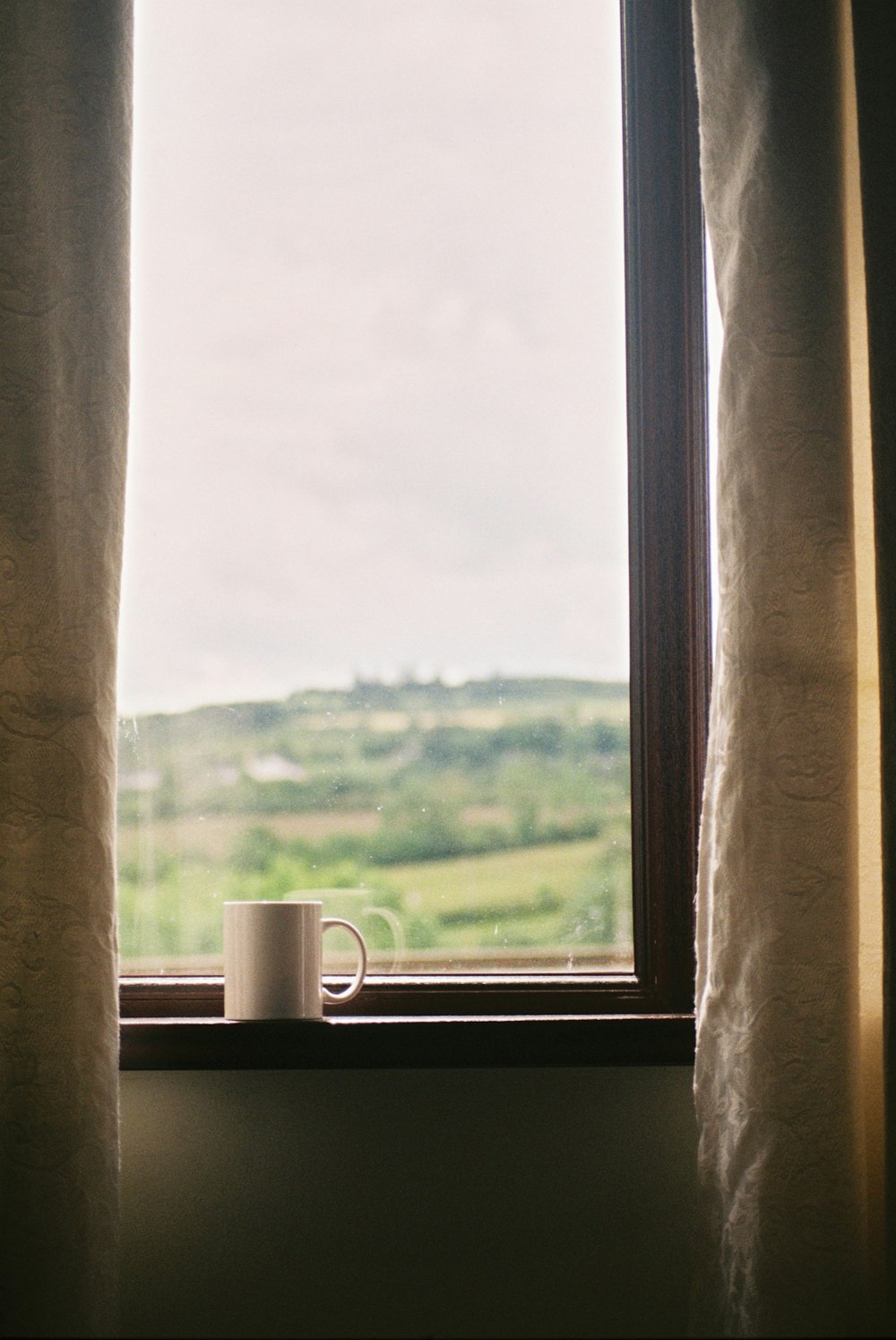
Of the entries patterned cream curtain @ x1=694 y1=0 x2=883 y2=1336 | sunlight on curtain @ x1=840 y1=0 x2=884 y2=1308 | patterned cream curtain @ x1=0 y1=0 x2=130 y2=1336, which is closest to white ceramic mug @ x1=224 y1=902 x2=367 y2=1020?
patterned cream curtain @ x1=0 y1=0 x2=130 y2=1336

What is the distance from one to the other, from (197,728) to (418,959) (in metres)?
0.35

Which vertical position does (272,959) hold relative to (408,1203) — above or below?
above

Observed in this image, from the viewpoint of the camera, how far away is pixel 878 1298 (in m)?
0.95

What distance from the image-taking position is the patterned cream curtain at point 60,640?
3.03 ft

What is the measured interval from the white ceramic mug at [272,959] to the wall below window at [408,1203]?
0.11 m

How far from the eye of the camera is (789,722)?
3.17 feet

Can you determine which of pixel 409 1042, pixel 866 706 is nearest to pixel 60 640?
pixel 409 1042

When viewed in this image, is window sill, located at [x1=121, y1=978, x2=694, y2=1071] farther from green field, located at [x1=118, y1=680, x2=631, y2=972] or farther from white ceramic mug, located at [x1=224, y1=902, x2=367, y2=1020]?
green field, located at [x1=118, y1=680, x2=631, y2=972]

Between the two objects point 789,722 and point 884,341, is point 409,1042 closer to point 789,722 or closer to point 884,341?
point 789,722

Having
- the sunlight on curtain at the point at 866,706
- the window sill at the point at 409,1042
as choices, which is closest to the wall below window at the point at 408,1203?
the window sill at the point at 409,1042

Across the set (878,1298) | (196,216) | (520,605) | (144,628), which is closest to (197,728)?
(144,628)

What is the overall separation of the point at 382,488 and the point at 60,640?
0.40 metres

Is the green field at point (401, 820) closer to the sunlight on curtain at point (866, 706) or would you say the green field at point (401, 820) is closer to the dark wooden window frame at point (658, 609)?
the dark wooden window frame at point (658, 609)

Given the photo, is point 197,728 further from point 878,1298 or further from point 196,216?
point 878,1298
